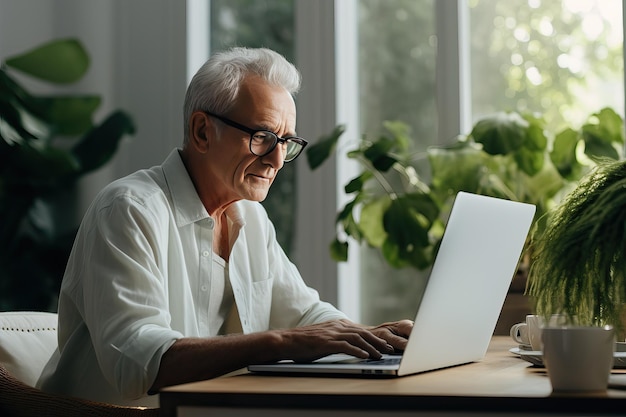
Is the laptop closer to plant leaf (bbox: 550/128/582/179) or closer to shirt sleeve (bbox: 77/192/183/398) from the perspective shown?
shirt sleeve (bbox: 77/192/183/398)

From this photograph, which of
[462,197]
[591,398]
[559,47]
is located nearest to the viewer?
[591,398]

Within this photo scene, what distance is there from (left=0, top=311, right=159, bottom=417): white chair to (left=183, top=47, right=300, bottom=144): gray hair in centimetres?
54

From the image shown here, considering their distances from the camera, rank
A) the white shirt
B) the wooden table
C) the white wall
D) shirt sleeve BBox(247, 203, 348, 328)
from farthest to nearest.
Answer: the white wall < shirt sleeve BBox(247, 203, 348, 328) < the white shirt < the wooden table

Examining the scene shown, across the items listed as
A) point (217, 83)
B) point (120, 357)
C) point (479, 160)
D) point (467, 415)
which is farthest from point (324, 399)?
point (479, 160)

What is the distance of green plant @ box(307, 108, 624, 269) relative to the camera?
279 centimetres

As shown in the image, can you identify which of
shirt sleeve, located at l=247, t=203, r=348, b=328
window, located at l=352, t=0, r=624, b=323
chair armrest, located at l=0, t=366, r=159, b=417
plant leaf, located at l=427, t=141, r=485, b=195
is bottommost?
chair armrest, located at l=0, t=366, r=159, b=417

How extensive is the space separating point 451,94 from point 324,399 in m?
2.41

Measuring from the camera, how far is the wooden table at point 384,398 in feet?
3.29

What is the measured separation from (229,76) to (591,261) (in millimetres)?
1065

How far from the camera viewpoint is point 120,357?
4.81ft

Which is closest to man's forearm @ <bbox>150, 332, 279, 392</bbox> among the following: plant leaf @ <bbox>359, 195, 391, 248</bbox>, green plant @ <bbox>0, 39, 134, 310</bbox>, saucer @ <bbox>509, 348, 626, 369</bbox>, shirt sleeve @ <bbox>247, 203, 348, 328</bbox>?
saucer @ <bbox>509, 348, 626, 369</bbox>

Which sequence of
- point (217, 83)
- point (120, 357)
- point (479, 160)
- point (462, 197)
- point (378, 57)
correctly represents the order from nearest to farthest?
1. point (462, 197)
2. point (120, 357)
3. point (217, 83)
4. point (479, 160)
5. point (378, 57)

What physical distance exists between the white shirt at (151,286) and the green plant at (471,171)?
0.78 m

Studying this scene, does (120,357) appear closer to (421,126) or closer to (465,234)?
→ (465,234)
